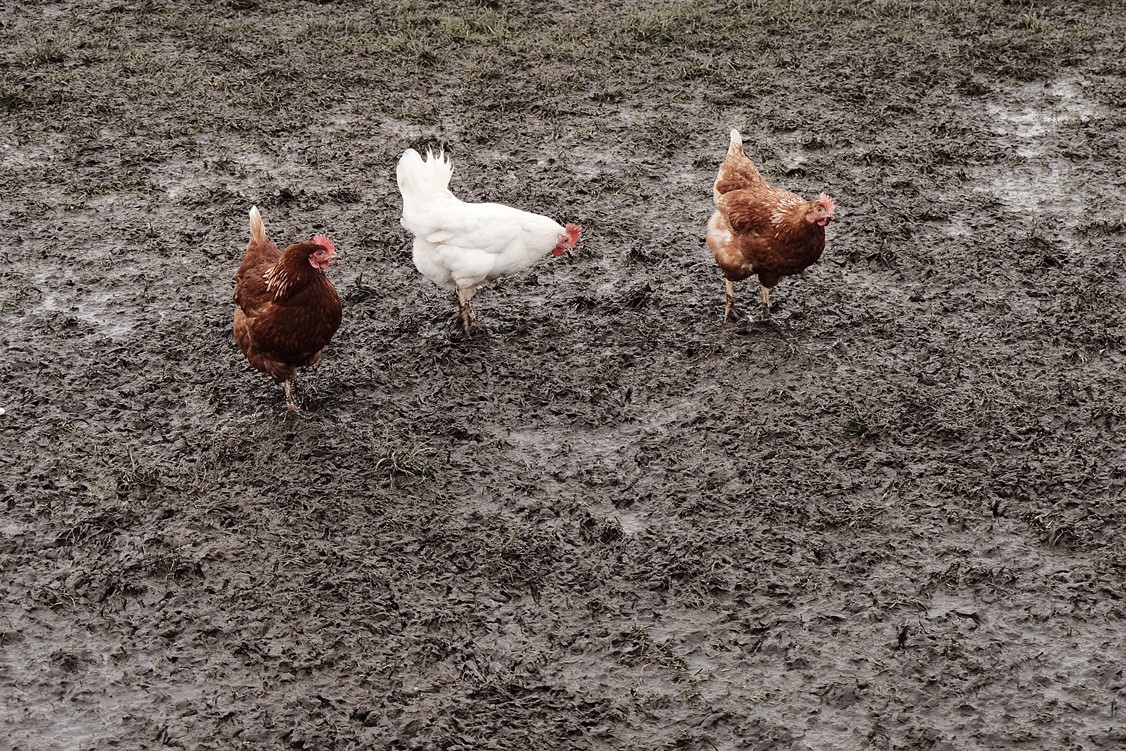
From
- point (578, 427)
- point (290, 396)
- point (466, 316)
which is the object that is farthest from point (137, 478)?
point (578, 427)

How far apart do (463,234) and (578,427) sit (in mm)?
1278

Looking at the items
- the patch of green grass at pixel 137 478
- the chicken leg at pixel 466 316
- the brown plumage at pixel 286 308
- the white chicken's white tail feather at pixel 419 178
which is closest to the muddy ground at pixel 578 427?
the patch of green grass at pixel 137 478

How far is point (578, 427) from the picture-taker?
18.1 ft

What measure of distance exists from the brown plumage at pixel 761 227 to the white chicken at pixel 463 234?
34.5 inches

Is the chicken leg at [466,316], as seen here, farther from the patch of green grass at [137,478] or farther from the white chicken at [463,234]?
the patch of green grass at [137,478]

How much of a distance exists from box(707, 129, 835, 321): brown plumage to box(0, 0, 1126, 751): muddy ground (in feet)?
1.55

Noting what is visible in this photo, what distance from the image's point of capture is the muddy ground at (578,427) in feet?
13.2

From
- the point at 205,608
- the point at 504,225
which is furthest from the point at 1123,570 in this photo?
the point at 205,608

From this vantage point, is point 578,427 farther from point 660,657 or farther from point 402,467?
point 660,657

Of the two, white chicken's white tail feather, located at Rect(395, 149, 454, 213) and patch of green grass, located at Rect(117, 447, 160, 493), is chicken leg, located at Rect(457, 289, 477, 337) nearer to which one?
white chicken's white tail feather, located at Rect(395, 149, 454, 213)

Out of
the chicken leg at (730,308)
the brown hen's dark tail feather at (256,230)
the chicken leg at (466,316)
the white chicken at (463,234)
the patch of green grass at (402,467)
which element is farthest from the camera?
the chicken leg at (730,308)

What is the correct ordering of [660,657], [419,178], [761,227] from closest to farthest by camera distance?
[660,657] → [761,227] → [419,178]

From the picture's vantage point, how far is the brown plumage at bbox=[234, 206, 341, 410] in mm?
5125

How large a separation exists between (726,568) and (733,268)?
2090mm
